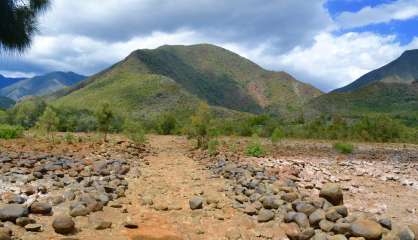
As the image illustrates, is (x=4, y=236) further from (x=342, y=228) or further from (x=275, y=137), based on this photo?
(x=275, y=137)

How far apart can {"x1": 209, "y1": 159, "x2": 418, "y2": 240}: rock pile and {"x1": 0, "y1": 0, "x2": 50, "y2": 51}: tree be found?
32.8 feet

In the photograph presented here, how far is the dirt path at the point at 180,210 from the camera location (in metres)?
8.70

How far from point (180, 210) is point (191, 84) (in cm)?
16628

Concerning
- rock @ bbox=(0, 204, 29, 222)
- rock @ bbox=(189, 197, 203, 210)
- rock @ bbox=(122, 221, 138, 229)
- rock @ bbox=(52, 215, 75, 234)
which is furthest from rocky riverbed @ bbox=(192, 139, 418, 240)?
rock @ bbox=(0, 204, 29, 222)

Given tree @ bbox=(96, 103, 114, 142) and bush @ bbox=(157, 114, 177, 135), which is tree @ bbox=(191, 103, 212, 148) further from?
bush @ bbox=(157, 114, 177, 135)

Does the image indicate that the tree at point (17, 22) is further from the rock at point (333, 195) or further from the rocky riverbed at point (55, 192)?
the rock at point (333, 195)

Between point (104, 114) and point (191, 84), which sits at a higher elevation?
point (191, 84)

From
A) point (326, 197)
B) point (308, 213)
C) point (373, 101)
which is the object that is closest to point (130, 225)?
point (308, 213)

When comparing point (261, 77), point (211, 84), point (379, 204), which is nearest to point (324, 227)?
point (379, 204)

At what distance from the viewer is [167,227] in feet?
29.6

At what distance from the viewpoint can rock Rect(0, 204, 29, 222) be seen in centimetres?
797

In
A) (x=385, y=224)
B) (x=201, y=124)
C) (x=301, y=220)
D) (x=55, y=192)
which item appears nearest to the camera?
(x=385, y=224)

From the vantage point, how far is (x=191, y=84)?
17575cm

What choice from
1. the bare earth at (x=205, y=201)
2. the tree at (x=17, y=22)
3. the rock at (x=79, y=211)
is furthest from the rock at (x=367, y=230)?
the tree at (x=17, y=22)
